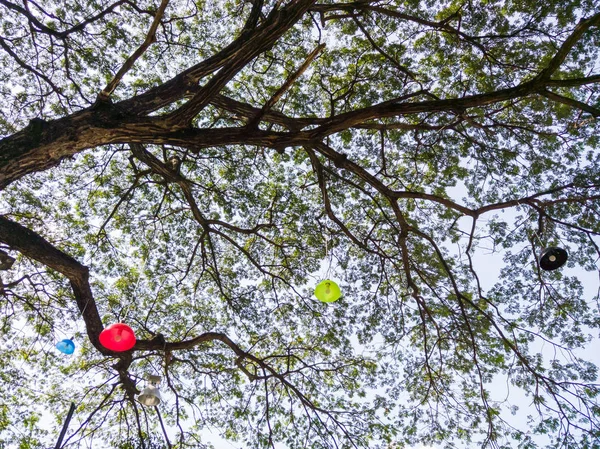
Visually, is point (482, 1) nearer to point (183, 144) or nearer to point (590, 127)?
point (590, 127)

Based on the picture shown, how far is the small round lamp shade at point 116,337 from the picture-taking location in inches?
109

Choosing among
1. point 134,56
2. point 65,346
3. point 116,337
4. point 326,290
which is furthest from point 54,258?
point 326,290

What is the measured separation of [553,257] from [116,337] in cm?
327

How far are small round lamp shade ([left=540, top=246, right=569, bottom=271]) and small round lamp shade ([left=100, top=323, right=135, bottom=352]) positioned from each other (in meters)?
3.17

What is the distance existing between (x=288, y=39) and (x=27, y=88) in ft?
11.1

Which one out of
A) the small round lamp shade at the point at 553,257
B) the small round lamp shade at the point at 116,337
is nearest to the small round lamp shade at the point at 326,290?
the small round lamp shade at the point at 116,337

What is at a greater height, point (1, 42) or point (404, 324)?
point (1, 42)

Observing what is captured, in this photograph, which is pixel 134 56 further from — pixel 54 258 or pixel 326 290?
pixel 326 290

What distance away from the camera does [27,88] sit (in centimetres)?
555

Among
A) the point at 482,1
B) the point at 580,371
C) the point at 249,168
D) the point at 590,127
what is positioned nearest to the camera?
the point at 580,371

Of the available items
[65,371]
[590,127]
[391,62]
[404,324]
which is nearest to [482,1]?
[391,62]

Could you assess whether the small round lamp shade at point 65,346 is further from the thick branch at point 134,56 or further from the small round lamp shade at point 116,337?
the thick branch at point 134,56

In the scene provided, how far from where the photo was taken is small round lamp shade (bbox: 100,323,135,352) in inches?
109

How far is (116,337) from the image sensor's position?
2.78m
